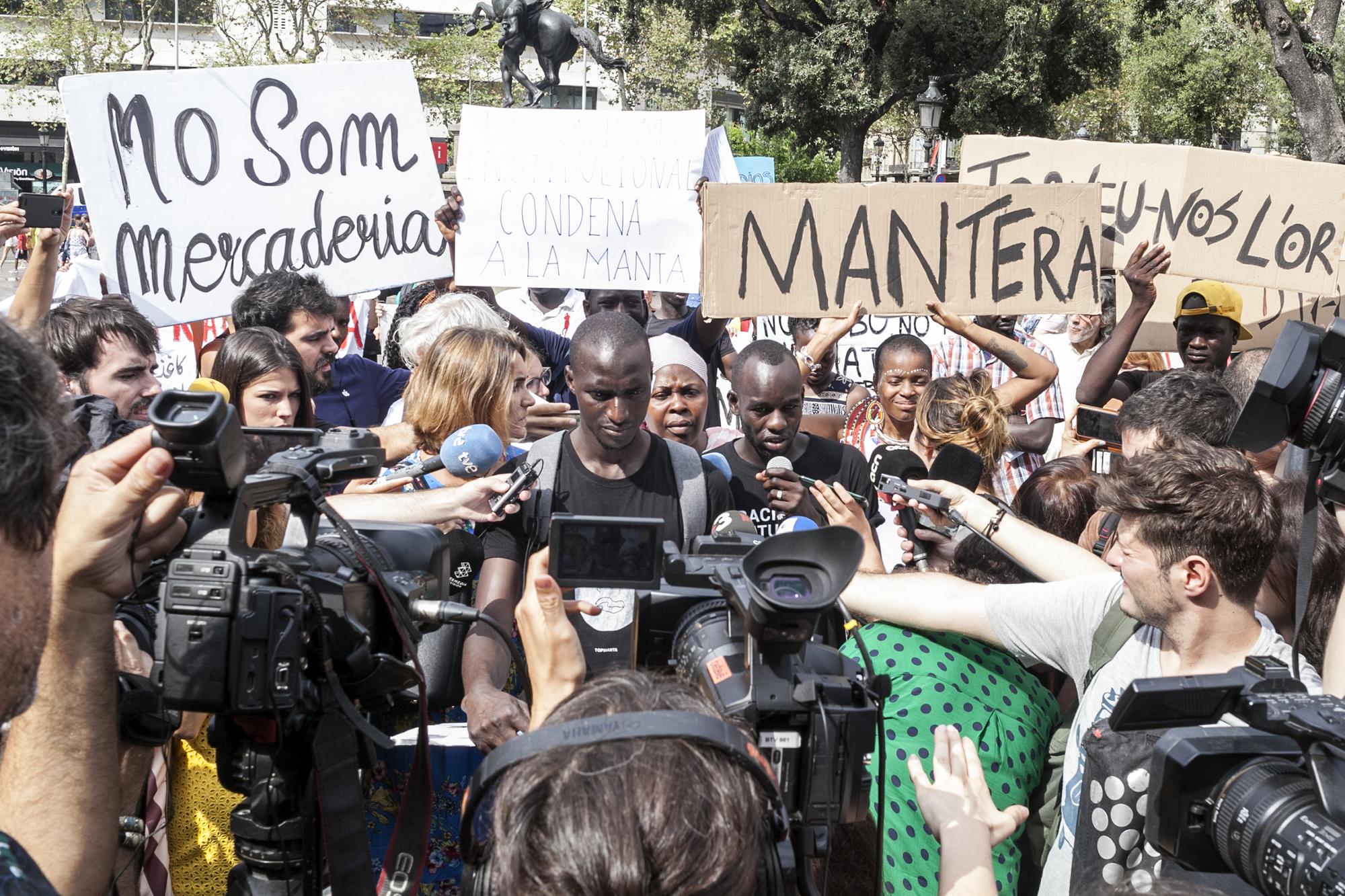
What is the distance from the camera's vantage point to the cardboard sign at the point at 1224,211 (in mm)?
5383

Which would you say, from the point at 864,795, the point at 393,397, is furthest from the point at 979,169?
the point at 864,795

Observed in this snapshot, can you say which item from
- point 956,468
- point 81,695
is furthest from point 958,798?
point 956,468

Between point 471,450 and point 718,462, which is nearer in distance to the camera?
point 471,450

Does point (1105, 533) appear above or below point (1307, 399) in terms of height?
below

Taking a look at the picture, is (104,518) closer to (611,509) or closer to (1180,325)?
(611,509)

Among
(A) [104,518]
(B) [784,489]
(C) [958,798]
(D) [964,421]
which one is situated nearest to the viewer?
(A) [104,518]

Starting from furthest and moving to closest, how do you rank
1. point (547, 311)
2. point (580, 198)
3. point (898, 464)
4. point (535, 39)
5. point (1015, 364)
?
1. point (535, 39)
2. point (547, 311)
3. point (580, 198)
4. point (1015, 364)
5. point (898, 464)

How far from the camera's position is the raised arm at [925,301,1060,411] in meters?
5.16

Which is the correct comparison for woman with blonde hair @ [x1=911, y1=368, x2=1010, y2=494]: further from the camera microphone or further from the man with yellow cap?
the camera microphone

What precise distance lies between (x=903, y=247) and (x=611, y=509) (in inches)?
92.3

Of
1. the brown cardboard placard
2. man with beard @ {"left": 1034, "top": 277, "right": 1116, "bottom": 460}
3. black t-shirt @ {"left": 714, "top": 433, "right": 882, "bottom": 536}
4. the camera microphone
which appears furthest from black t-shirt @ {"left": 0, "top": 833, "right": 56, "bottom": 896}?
man with beard @ {"left": 1034, "top": 277, "right": 1116, "bottom": 460}

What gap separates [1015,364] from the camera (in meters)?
5.29

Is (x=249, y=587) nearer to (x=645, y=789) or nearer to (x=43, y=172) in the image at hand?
(x=645, y=789)

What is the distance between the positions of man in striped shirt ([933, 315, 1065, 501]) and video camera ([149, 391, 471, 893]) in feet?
9.61
